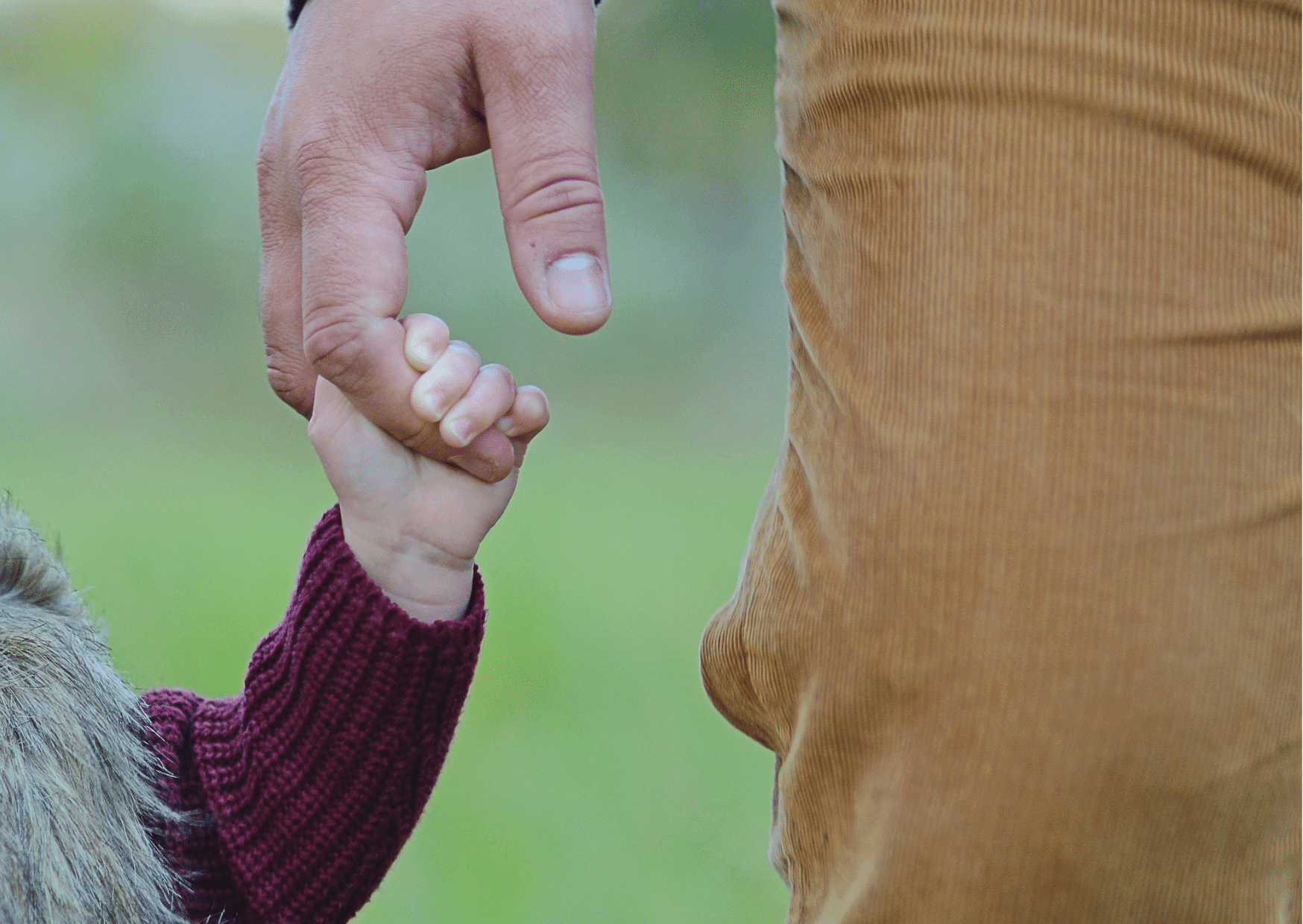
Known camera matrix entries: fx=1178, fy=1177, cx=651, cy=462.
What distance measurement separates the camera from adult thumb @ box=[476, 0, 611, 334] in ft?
1.97

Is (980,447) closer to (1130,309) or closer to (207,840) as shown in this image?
(1130,309)

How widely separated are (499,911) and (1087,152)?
55.9 inches

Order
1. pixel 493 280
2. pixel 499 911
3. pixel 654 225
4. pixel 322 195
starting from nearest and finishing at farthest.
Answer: pixel 322 195 → pixel 499 911 → pixel 493 280 → pixel 654 225

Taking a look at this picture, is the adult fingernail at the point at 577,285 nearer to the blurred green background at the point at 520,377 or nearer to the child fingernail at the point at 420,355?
the child fingernail at the point at 420,355

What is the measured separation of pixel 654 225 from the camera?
147 inches

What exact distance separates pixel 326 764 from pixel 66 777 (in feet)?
0.45

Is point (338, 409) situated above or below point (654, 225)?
above

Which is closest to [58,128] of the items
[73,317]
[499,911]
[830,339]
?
[73,317]

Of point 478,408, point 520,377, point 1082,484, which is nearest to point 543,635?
point 520,377

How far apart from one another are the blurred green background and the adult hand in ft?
4.32

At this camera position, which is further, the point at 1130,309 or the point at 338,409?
the point at 338,409

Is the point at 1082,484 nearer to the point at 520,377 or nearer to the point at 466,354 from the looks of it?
the point at 466,354

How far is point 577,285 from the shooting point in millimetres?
599

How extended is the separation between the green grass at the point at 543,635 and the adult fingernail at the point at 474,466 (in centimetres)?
85
